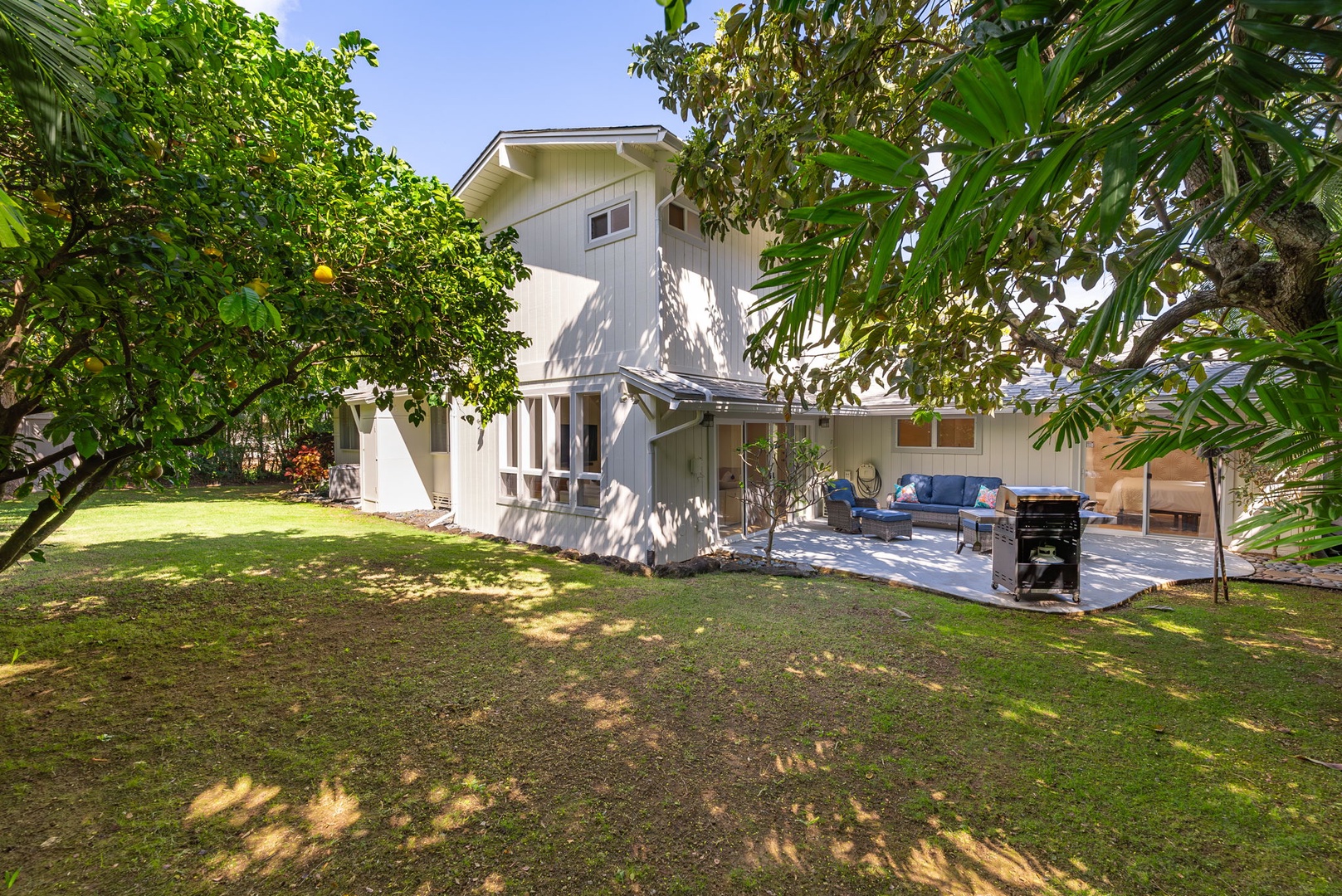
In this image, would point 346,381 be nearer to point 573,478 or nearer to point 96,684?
point 96,684

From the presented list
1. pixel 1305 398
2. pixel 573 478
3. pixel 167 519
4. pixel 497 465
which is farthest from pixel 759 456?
pixel 167 519

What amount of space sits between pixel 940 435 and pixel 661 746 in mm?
10899

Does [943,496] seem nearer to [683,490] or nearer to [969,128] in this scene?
[683,490]

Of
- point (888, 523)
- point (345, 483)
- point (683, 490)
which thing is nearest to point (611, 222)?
point (683, 490)

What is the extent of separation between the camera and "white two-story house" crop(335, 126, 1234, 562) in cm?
853

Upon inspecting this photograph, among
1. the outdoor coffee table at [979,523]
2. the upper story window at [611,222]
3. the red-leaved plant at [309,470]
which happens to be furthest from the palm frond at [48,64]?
the red-leaved plant at [309,470]

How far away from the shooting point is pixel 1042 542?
21.7ft

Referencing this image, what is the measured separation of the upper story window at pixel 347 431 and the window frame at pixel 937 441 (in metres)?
14.5

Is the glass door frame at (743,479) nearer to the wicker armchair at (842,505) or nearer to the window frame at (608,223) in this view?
the wicker armchair at (842,505)

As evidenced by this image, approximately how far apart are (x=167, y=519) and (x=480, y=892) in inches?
533

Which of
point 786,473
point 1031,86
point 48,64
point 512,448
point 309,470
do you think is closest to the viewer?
point 1031,86

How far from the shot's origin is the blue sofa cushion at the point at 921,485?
12105mm

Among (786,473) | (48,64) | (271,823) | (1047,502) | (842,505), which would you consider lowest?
(271,823)

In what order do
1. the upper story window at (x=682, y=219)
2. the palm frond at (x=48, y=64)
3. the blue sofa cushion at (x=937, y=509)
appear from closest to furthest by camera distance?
the palm frond at (x=48, y=64) → the upper story window at (x=682, y=219) → the blue sofa cushion at (x=937, y=509)
